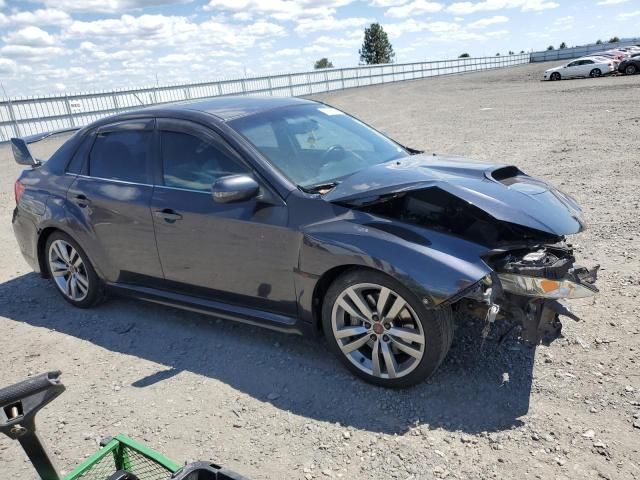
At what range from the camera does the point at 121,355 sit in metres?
4.12

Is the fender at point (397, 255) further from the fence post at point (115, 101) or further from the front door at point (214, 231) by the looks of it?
the fence post at point (115, 101)

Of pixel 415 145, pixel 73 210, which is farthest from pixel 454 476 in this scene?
pixel 415 145

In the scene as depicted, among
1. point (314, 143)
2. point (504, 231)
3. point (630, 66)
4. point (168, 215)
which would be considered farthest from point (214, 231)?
point (630, 66)

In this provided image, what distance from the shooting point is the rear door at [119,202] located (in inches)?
166

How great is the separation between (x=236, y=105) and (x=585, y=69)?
35.1 meters

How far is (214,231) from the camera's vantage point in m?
3.77

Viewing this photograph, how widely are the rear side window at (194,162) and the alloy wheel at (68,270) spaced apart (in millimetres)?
1443

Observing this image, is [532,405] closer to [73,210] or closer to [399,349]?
[399,349]

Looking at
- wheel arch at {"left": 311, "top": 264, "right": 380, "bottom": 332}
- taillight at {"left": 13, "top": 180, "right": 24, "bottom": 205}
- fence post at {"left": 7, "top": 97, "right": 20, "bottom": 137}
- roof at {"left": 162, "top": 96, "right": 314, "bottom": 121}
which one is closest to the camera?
wheel arch at {"left": 311, "top": 264, "right": 380, "bottom": 332}

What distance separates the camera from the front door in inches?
140

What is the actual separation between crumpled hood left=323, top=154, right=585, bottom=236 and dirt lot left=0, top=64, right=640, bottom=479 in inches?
38.4

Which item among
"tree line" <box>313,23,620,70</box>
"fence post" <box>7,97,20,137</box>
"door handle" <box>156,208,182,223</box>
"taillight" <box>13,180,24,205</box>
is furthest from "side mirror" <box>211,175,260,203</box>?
"tree line" <box>313,23,620,70</box>

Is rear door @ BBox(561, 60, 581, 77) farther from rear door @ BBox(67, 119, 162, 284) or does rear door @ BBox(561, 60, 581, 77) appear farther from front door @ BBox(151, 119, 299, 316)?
front door @ BBox(151, 119, 299, 316)

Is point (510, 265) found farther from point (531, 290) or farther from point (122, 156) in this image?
point (122, 156)
